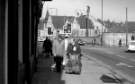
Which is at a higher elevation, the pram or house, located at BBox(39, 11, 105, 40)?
house, located at BBox(39, 11, 105, 40)

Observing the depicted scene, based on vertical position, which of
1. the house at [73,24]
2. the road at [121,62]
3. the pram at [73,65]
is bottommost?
the road at [121,62]

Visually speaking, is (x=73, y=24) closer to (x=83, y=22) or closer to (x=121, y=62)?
(x=83, y=22)

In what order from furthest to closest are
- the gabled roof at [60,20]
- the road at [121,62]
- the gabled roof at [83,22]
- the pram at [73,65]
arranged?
the gabled roof at [83,22]
the gabled roof at [60,20]
the road at [121,62]
the pram at [73,65]

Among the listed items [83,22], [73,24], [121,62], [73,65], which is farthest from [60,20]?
[73,65]

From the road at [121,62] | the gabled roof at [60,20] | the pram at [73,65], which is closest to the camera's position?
the pram at [73,65]

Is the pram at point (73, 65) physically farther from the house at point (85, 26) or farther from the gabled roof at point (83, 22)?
the gabled roof at point (83, 22)

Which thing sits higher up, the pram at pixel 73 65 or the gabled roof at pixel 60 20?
the gabled roof at pixel 60 20

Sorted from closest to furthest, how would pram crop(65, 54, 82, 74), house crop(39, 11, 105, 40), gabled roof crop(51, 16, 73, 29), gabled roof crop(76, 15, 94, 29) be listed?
pram crop(65, 54, 82, 74), house crop(39, 11, 105, 40), gabled roof crop(51, 16, 73, 29), gabled roof crop(76, 15, 94, 29)

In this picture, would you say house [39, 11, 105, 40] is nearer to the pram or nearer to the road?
the road

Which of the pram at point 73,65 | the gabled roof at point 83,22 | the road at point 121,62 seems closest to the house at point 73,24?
the gabled roof at point 83,22

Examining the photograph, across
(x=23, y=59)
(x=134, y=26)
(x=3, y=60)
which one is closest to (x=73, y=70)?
(x=23, y=59)

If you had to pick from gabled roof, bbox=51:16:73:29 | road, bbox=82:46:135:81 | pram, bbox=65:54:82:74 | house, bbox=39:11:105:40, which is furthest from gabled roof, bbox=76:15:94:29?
pram, bbox=65:54:82:74

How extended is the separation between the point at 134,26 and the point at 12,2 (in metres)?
121

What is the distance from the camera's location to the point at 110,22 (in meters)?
146
